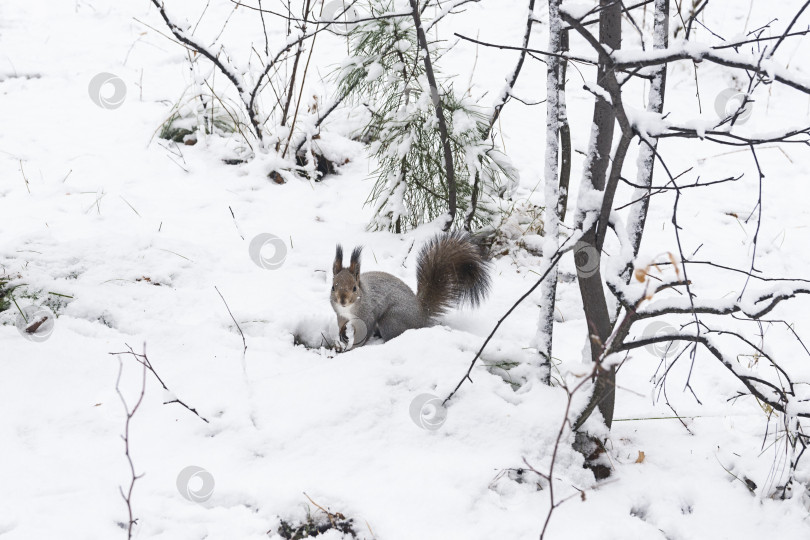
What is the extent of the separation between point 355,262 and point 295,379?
751 millimetres

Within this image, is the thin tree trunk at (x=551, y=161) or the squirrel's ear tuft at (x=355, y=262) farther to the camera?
the squirrel's ear tuft at (x=355, y=262)

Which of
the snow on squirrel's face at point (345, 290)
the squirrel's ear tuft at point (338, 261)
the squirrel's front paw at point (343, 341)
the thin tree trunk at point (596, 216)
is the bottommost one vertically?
the squirrel's front paw at point (343, 341)

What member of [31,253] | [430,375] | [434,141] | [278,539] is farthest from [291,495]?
[434,141]

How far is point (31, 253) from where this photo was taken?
2904 millimetres

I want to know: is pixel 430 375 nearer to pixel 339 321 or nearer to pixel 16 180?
pixel 339 321

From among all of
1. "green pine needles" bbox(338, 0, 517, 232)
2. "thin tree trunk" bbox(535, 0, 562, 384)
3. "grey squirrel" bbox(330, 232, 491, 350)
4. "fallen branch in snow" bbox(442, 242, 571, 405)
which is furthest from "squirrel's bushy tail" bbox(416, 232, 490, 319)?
"fallen branch in snow" bbox(442, 242, 571, 405)

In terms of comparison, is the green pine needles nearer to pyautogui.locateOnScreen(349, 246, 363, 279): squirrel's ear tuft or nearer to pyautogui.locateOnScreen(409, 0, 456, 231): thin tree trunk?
pyautogui.locateOnScreen(409, 0, 456, 231): thin tree trunk

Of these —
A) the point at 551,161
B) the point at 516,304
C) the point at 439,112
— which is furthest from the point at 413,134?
the point at 516,304

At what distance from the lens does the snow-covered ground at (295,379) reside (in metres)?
1.79

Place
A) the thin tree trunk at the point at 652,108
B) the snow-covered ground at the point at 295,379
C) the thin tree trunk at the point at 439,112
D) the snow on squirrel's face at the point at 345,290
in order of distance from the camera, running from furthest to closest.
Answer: the snow on squirrel's face at the point at 345,290
the thin tree trunk at the point at 439,112
the thin tree trunk at the point at 652,108
the snow-covered ground at the point at 295,379

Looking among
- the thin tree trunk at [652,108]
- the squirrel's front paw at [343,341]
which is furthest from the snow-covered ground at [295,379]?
the thin tree trunk at [652,108]

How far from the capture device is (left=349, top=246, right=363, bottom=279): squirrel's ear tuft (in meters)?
2.83

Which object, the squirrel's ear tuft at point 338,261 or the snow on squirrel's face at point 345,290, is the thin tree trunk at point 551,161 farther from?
the squirrel's ear tuft at point 338,261

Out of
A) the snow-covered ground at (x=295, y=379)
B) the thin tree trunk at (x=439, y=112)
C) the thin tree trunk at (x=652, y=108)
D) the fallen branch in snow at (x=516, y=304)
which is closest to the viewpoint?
the fallen branch in snow at (x=516, y=304)
